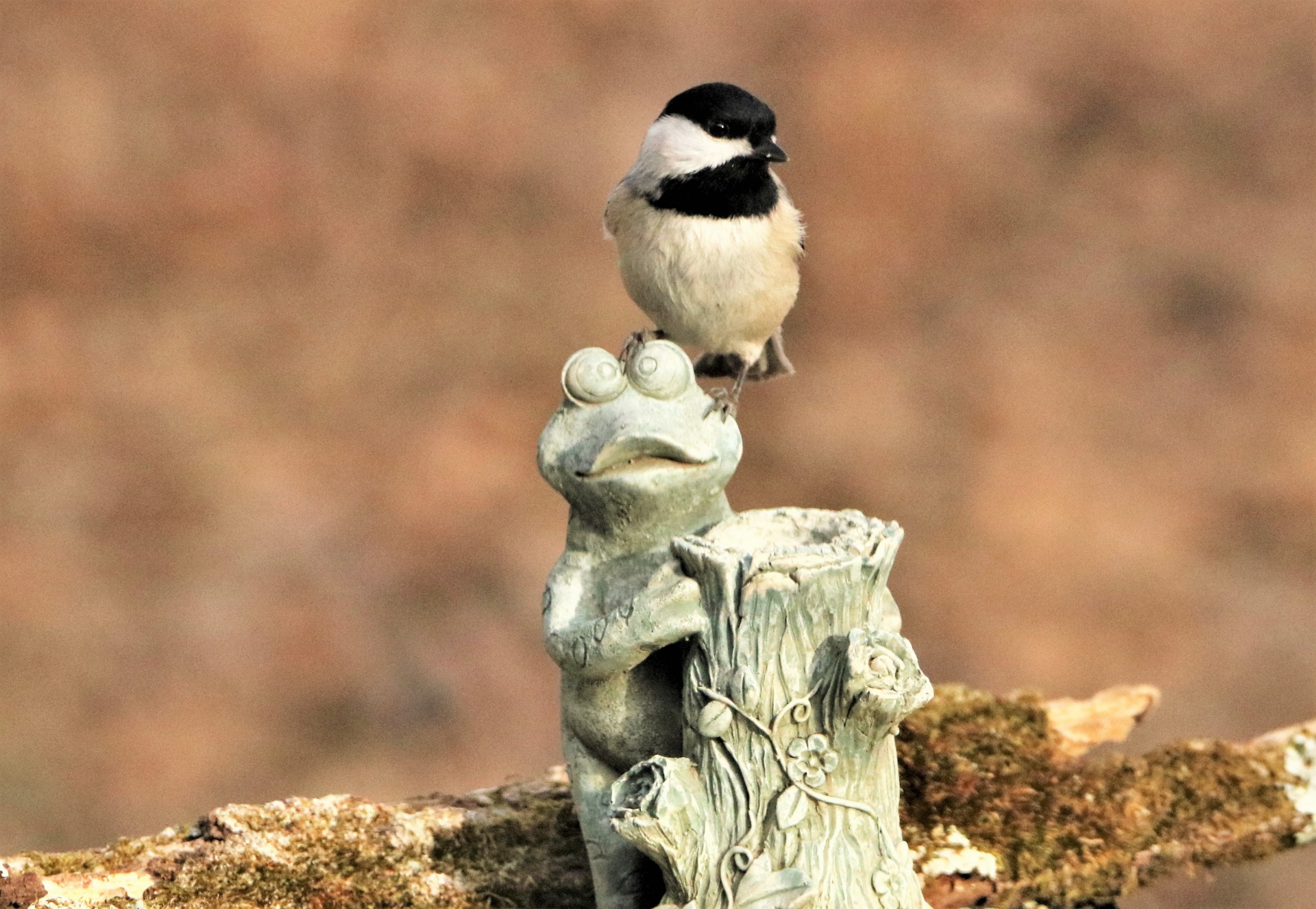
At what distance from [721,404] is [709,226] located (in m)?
0.51

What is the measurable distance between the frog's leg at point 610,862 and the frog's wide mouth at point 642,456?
0.47 meters

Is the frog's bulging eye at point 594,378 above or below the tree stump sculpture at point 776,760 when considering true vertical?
above

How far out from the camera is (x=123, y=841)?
287 cm

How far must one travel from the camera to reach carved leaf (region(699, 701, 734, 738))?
2311 millimetres

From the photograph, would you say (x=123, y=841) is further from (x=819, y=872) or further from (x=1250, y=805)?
(x=1250, y=805)

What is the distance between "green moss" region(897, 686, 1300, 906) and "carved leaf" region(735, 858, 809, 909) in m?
0.73

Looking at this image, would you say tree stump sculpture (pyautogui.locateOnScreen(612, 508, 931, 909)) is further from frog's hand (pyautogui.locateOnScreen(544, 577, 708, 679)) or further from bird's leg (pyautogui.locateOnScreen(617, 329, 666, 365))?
bird's leg (pyautogui.locateOnScreen(617, 329, 666, 365))

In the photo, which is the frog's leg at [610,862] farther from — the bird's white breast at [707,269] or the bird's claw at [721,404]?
the bird's white breast at [707,269]

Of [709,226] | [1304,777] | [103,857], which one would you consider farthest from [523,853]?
[1304,777]

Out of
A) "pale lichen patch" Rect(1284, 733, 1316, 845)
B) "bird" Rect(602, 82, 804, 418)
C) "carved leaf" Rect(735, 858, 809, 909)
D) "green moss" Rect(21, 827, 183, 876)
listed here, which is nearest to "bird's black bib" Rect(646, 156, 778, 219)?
"bird" Rect(602, 82, 804, 418)

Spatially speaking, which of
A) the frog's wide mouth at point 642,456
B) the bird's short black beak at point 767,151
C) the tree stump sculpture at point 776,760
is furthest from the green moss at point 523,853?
the bird's short black beak at point 767,151

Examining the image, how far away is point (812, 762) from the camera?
231 centimetres

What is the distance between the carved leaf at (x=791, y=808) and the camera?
2.29 m

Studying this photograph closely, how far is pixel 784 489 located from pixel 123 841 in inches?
147
